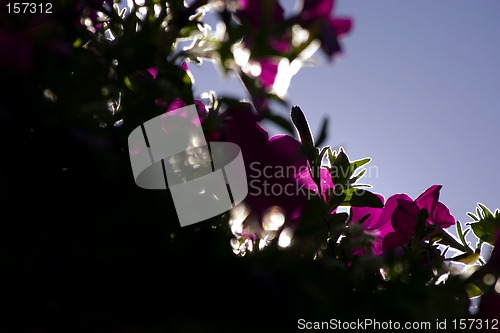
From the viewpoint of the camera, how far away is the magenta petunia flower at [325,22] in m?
0.44

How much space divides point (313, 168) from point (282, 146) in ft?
0.25

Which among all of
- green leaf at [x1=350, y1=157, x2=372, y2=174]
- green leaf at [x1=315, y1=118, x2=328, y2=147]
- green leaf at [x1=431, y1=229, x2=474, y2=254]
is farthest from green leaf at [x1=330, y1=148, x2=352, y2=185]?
green leaf at [x1=315, y1=118, x2=328, y2=147]

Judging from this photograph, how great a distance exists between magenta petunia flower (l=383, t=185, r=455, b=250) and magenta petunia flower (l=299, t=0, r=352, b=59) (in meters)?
0.31

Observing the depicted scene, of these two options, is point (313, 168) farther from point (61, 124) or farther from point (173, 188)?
point (61, 124)

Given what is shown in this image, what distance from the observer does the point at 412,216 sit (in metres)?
0.71

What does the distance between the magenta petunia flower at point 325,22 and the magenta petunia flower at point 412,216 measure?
0.31m

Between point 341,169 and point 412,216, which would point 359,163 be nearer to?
point 341,169

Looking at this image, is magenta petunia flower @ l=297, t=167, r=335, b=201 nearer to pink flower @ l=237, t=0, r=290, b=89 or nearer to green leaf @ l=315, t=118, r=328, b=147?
green leaf @ l=315, t=118, r=328, b=147

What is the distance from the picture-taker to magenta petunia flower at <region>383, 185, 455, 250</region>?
2.30 ft

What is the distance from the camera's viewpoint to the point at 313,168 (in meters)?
0.68

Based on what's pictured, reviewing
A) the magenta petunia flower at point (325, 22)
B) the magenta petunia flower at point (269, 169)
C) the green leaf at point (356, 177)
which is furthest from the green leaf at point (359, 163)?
the magenta petunia flower at point (325, 22)

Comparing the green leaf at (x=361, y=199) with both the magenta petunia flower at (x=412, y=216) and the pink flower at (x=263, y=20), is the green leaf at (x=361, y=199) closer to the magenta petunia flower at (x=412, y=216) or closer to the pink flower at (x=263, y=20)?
the magenta petunia flower at (x=412, y=216)

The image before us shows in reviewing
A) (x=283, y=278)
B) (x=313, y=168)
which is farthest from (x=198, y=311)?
(x=313, y=168)

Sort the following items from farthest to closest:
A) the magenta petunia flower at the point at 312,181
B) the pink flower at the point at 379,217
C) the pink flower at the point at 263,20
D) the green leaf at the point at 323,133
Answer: the pink flower at the point at 379,217 → the magenta petunia flower at the point at 312,181 → the green leaf at the point at 323,133 → the pink flower at the point at 263,20
